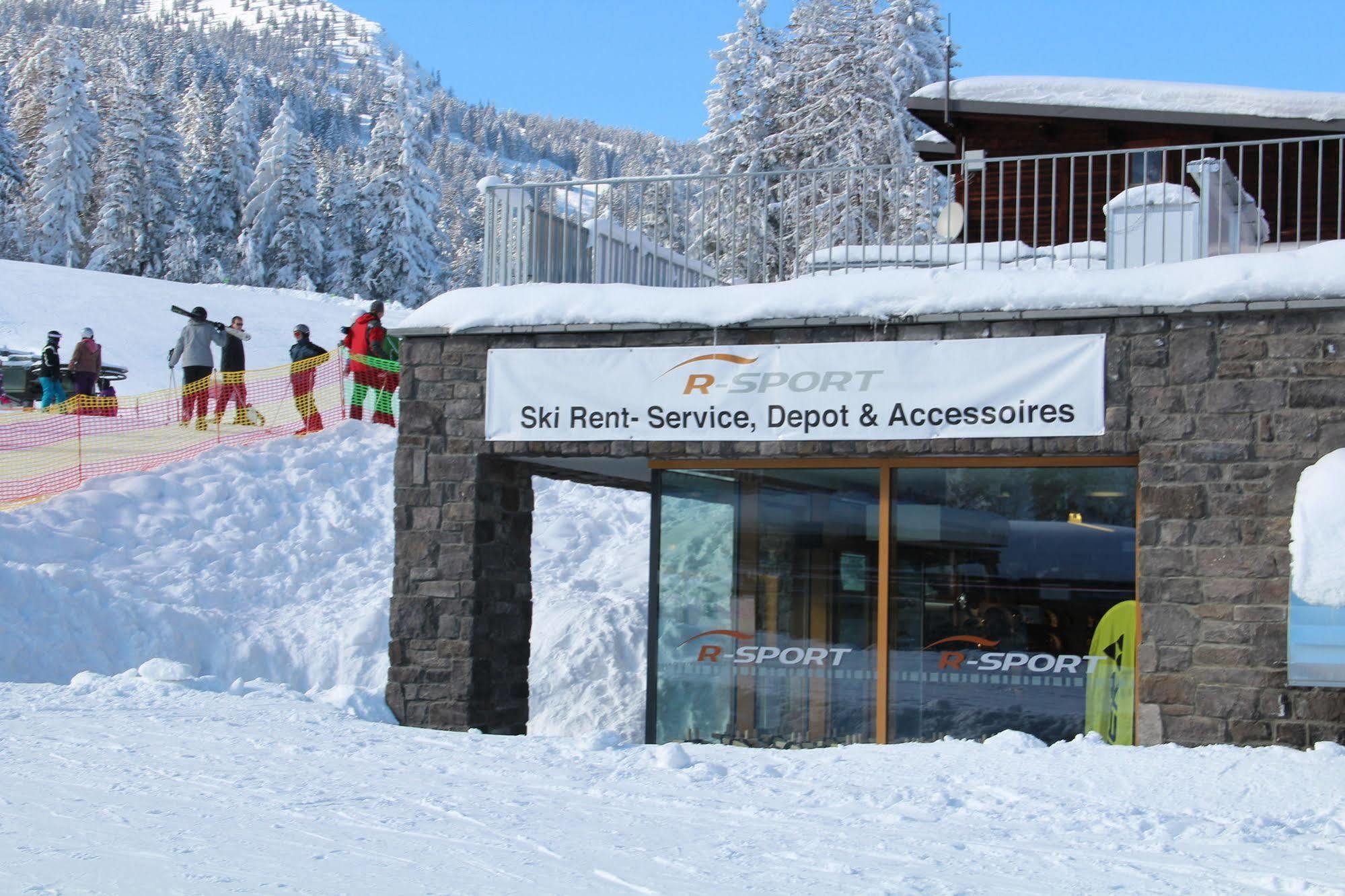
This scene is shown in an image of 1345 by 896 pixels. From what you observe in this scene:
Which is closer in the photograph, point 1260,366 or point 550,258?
point 1260,366

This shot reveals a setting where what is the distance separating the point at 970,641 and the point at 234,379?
1424 cm

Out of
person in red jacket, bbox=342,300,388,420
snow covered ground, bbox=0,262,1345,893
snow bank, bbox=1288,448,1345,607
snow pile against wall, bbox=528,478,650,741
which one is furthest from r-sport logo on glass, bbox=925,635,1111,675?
person in red jacket, bbox=342,300,388,420

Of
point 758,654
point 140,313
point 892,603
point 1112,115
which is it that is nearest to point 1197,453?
point 892,603

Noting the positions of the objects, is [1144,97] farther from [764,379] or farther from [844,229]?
[764,379]

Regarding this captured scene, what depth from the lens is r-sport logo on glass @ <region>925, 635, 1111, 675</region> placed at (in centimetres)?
925

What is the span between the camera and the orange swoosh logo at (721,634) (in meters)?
10.1

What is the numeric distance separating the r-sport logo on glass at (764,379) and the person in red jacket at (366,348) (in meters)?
11.1

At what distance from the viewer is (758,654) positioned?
10.0 metres

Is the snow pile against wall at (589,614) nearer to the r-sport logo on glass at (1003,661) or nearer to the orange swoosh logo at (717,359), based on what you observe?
the orange swoosh logo at (717,359)

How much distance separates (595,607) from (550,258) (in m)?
5.66

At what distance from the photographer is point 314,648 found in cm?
1510

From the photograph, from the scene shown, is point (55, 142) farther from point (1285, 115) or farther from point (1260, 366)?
point (1260, 366)

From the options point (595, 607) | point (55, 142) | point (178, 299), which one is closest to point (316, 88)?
point (55, 142)

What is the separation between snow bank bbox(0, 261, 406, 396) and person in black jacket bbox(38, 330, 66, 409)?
7.32 metres
